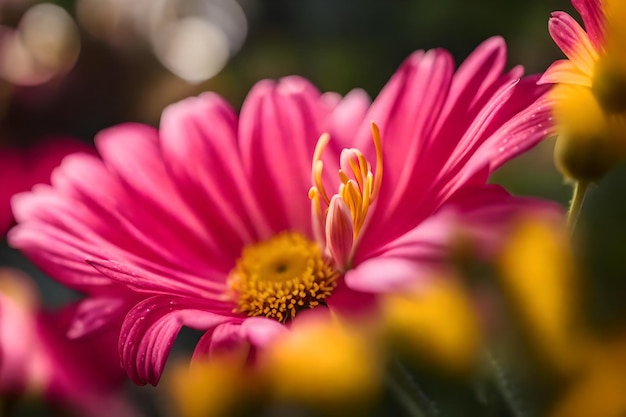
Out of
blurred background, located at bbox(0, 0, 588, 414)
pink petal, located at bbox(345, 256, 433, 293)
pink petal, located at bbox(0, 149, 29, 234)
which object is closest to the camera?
pink petal, located at bbox(345, 256, 433, 293)

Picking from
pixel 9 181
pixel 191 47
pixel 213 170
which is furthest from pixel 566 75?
pixel 191 47

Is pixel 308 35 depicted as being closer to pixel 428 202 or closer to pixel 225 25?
pixel 225 25

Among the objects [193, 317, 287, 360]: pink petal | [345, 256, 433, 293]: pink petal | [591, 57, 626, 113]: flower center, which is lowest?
[193, 317, 287, 360]: pink petal

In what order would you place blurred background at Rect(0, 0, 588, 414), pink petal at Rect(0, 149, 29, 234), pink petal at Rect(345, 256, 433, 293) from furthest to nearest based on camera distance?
blurred background at Rect(0, 0, 588, 414) → pink petal at Rect(0, 149, 29, 234) → pink petal at Rect(345, 256, 433, 293)

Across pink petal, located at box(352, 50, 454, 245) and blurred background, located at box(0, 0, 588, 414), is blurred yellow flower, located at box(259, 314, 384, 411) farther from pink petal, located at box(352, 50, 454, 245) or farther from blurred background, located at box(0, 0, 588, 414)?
blurred background, located at box(0, 0, 588, 414)

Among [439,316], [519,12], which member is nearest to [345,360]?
[439,316]

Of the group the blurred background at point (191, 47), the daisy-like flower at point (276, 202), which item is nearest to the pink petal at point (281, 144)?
the daisy-like flower at point (276, 202)

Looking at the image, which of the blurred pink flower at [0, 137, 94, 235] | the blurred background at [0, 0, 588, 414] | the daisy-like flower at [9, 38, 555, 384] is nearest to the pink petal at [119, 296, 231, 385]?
the daisy-like flower at [9, 38, 555, 384]
